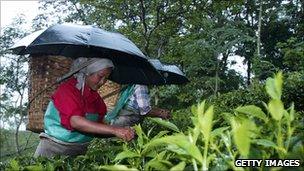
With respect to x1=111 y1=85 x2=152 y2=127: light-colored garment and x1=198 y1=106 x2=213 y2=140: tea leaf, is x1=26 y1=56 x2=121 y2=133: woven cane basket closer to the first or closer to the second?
x1=111 y1=85 x2=152 y2=127: light-colored garment

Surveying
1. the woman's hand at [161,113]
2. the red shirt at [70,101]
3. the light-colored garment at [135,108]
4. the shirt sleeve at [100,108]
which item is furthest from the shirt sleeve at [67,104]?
the light-colored garment at [135,108]

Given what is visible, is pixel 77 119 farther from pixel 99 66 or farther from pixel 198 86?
pixel 198 86

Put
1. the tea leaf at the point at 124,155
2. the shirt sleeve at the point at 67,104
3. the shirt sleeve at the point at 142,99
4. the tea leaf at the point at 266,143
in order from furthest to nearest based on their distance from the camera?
the shirt sleeve at the point at 142,99, the shirt sleeve at the point at 67,104, the tea leaf at the point at 124,155, the tea leaf at the point at 266,143

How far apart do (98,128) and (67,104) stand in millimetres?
345

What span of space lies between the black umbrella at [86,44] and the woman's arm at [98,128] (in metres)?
0.70

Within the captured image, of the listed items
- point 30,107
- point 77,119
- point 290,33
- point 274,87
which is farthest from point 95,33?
point 290,33

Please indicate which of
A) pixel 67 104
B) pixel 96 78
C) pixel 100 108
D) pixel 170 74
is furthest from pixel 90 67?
pixel 170 74

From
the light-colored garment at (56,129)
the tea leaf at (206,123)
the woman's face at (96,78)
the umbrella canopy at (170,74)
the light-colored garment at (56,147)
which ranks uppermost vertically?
the umbrella canopy at (170,74)

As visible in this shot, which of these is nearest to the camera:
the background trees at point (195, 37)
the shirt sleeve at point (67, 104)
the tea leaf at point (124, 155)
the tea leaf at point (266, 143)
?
the tea leaf at point (266, 143)

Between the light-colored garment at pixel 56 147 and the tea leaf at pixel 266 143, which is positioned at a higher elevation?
the tea leaf at pixel 266 143

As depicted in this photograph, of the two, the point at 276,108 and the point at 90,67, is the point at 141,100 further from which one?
the point at 276,108

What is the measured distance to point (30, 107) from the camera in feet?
16.0

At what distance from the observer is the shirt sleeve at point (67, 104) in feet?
10.1

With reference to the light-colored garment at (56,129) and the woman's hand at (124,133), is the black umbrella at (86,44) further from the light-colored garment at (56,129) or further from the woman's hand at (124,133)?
the woman's hand at (124,133)
